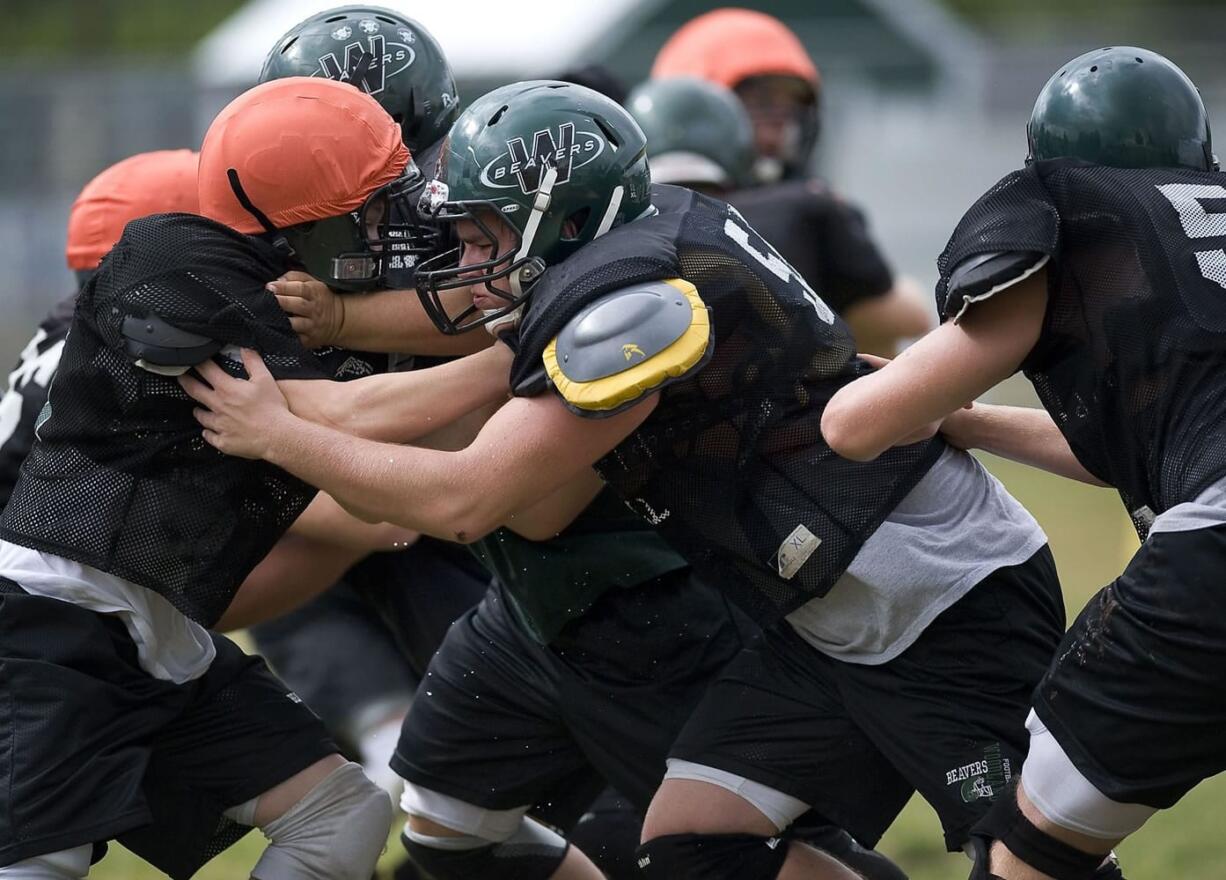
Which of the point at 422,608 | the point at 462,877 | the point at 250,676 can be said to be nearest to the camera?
the point at 250,676

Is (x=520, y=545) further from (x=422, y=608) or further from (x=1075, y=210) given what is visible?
(x=1075, y=210)

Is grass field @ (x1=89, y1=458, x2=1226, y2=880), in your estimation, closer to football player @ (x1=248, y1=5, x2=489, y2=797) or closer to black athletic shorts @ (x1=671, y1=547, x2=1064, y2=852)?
football player @ (x1=248, y1=5, x2=489, y2=797)

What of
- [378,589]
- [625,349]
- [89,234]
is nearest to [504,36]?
[378,589]

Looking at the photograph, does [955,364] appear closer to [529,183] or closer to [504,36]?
[529,183]

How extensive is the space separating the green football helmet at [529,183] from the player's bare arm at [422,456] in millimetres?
302

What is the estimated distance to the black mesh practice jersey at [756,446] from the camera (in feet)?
11.4

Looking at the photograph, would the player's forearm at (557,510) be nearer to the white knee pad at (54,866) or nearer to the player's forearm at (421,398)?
the player's forearm at (421,398)

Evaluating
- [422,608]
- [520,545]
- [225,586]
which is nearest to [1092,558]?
[422,608]

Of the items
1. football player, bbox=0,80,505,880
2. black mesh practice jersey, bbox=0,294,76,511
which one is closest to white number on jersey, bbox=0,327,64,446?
black mesh practice jersey, bbox=0,294,76,511

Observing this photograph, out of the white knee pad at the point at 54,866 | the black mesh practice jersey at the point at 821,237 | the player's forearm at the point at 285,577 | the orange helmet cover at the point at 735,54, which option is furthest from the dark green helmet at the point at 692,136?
the white knee pad at the point at 54,866

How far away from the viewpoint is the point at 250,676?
4.00m

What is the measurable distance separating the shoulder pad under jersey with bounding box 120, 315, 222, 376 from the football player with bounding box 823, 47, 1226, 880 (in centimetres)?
124

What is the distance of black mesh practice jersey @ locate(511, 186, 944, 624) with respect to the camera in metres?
3.48

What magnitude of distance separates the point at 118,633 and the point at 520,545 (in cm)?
91
